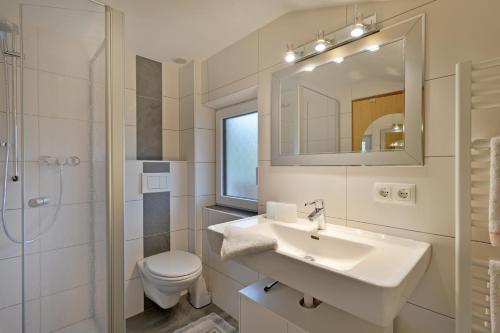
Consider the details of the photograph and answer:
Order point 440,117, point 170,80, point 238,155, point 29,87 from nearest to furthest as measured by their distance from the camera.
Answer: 1. point 440,117
2. point 29,87
3. point 238,155
4. point 170,80

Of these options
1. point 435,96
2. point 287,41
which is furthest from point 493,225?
point 287,41

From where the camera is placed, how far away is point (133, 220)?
1.94 meters

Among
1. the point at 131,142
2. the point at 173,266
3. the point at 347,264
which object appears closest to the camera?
the point at 347,264

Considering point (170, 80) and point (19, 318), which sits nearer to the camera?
point (19, 318)

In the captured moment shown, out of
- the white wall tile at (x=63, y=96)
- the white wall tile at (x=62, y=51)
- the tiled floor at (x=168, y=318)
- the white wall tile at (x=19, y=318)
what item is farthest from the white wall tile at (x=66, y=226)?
the tiled floor at (x=168, y=318)

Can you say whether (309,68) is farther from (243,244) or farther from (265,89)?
(243,244)

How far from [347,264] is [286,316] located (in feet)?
1.20

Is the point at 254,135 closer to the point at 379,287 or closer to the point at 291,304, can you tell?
the point at 291,304

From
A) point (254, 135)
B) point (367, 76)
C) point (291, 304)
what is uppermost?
point (367, 76)

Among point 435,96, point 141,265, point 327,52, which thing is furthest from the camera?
point 141,265

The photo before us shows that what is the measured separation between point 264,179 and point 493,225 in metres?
1.14

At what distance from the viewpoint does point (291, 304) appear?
1.12 m

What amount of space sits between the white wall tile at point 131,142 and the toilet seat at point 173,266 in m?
0.89

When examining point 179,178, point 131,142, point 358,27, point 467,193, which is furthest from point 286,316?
point 131,142
